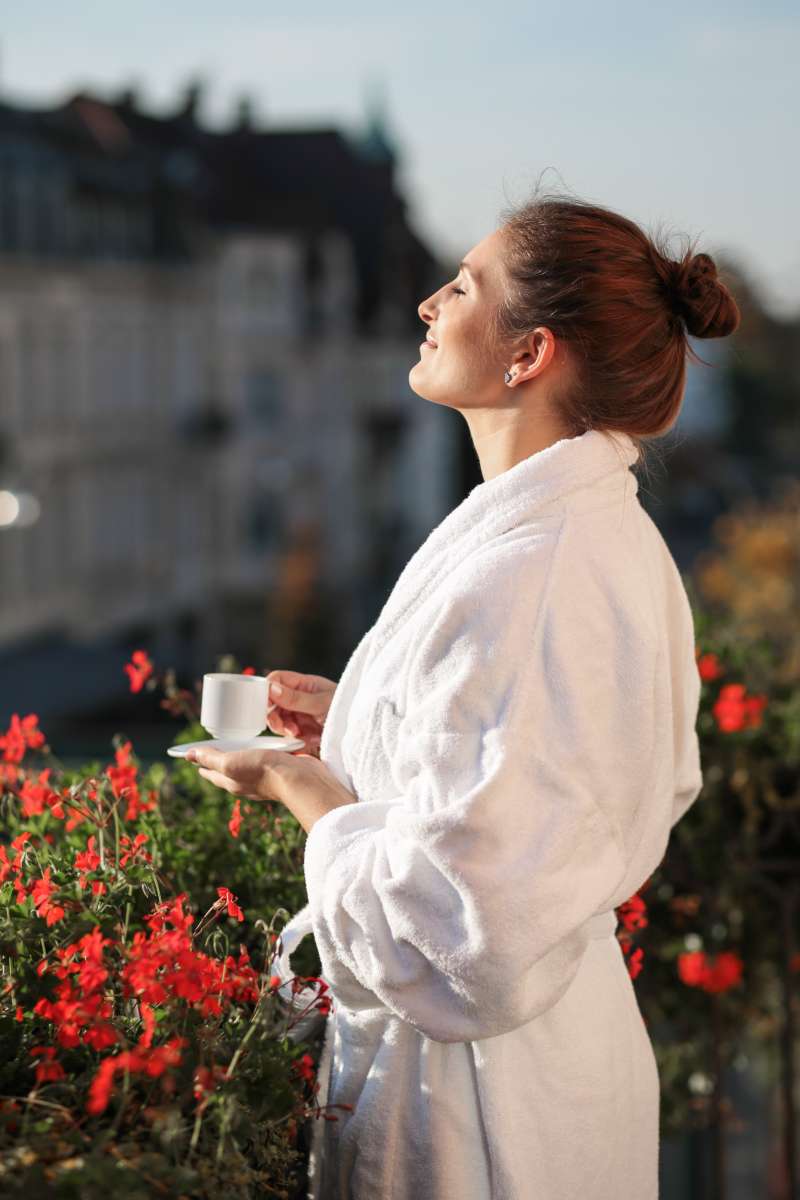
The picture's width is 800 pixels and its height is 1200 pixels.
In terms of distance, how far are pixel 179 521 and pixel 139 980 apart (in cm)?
3121

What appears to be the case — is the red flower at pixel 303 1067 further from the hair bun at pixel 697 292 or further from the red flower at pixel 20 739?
the hair bun at pixel 697 292

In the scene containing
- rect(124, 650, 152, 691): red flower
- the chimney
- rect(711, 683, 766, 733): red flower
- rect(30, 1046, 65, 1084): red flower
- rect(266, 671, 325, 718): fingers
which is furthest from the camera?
the chimney

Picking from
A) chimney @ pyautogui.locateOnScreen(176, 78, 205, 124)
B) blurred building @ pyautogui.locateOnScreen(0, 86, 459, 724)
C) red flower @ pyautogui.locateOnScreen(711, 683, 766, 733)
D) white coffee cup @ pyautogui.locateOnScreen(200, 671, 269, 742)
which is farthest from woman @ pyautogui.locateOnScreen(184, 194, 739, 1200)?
chimney @ pyautogui.locateOnScreen(176, 78, 205, 124)

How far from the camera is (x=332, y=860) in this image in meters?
1.99

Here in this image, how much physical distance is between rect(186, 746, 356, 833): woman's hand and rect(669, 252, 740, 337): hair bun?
743 mm

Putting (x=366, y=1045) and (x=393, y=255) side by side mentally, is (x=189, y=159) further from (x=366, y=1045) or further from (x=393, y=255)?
(x=366, y=1045)

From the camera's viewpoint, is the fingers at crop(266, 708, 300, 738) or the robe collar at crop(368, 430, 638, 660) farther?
the fingers at crop(266, 708, 300, 738)

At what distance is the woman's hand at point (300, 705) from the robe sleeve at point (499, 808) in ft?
1.83

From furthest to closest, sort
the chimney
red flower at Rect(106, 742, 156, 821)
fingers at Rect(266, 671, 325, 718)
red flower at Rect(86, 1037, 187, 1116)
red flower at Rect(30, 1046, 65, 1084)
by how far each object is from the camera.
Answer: the chimney < fingers at Rect(266, 671, 325, 718) < red flower at Rect(106, 742, 156, 821) < red flower at Rect(30, 1046, 65, 1084) < red flower at Rect(86, 1037, 187, 1116)

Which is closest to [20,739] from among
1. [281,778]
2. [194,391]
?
[281,778]

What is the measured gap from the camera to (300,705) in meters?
2.55

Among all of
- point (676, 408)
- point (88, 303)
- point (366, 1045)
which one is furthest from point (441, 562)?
point (88, 303)

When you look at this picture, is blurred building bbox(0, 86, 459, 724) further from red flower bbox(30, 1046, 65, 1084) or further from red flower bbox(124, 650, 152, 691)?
red flower bbox(30, 1046, 65, 1084)

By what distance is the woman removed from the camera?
1.88 metres
